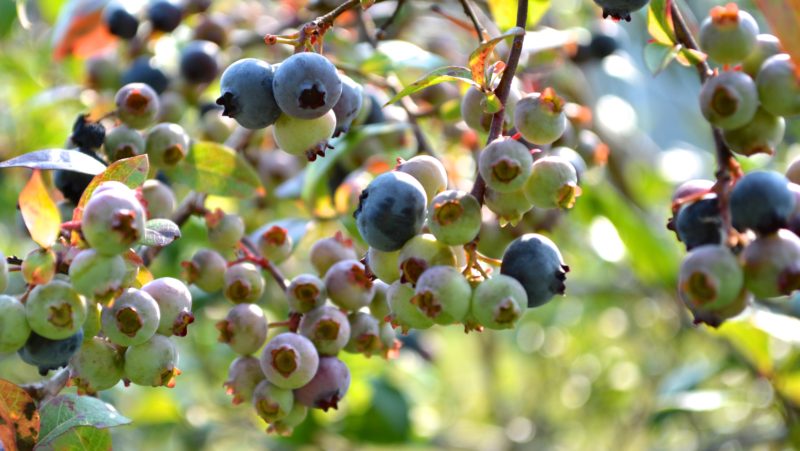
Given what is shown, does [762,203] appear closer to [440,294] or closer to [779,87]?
[779,87]

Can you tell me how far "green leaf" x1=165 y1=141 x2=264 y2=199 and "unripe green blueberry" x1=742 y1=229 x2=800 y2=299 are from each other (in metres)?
0.73

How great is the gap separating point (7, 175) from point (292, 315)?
4.33 ft

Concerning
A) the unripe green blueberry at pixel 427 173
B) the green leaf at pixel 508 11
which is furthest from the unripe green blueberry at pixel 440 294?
the green leaf at pixel 508 11

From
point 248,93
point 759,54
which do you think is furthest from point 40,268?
point 759,54

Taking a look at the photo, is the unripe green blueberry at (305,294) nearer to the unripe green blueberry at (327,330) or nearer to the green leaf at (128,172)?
the unripe green blueberry at (327,330)

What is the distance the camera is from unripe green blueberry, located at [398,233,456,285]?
85 cm

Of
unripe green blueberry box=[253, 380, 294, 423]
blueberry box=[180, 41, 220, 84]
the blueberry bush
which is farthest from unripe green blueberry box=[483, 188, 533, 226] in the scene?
blueberry box=[180, 41, 220, 84]

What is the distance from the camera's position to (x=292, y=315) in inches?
42.8

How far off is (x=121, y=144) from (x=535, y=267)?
553 millimetres

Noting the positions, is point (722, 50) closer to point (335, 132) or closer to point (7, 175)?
point (335, 132)

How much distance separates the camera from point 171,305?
0.92m

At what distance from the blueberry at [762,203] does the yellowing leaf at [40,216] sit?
58 centimetres

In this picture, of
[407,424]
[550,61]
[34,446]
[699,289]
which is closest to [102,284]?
[34,446]

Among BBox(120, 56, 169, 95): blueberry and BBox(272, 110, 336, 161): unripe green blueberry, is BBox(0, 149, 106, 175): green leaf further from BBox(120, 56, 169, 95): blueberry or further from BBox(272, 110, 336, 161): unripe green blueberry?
BBox(120, 56, 169, 95): blueberry
